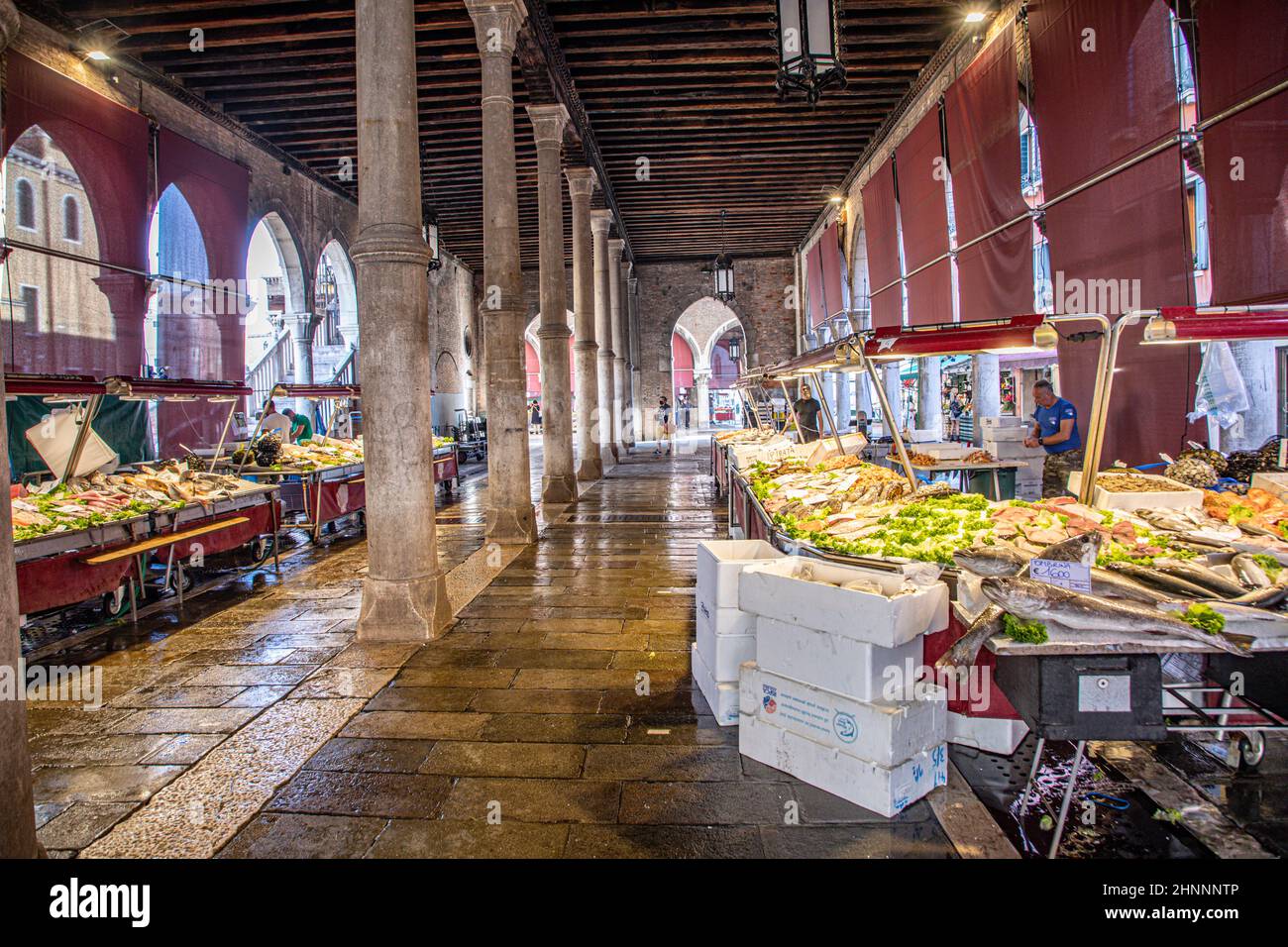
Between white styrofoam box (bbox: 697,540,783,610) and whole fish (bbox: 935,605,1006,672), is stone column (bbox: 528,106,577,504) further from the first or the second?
whole fish (bbox: 935,605,1006,672)

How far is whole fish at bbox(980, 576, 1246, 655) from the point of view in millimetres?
2375

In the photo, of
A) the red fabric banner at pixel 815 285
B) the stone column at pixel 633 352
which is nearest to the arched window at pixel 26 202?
the stone column at pixel 633 352

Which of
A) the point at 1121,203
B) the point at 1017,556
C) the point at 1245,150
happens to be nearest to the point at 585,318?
the point at 1121,203

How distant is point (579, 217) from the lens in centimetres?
1411

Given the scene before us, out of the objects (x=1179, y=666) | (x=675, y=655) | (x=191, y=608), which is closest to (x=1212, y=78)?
(x=1179, y=666)

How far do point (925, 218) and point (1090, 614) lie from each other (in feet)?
34.3

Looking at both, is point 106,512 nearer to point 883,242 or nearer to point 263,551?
point 263,551

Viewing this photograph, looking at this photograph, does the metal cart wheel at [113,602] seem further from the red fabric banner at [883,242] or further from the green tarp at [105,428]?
the red fabric banner at [883,242]

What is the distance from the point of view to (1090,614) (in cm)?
241

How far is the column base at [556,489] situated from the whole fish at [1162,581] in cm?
912

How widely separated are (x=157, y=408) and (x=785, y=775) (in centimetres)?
1189

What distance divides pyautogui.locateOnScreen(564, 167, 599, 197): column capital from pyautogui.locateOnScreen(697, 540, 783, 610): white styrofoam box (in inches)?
453

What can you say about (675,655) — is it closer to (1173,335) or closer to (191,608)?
(1173,335)
